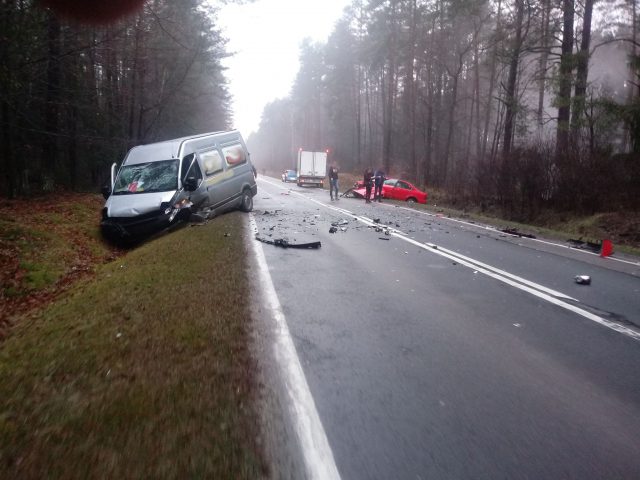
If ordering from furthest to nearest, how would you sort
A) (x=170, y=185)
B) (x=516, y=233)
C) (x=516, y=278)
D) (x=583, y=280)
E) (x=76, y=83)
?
1. (x=76, y=83)
2. (x=516, y=233)
3. (x=170, y=185)
4. (x=516, y=278)
5. (x=583, y=280)

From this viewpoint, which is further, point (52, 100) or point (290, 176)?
point (290, 176)

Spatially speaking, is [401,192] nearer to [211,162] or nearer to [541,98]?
[211,162]

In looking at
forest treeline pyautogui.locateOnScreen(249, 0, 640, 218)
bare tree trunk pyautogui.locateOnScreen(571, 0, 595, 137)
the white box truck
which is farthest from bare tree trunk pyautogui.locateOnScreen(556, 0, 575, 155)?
the white box truck

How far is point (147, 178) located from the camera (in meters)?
11.6

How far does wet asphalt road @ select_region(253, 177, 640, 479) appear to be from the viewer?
8.96 feet

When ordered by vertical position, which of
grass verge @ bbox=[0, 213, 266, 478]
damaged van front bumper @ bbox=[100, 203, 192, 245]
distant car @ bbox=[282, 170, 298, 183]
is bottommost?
grass verge @ bbox=[0, 213, 266, 478]

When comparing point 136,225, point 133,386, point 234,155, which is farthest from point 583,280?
point 234,155

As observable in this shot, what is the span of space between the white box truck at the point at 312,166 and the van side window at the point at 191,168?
25616mm

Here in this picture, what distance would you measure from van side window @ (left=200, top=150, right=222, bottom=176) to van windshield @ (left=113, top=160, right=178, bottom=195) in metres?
1.17

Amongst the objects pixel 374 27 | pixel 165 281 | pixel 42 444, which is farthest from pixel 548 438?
pixel 374 27

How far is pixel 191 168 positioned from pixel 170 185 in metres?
0.96

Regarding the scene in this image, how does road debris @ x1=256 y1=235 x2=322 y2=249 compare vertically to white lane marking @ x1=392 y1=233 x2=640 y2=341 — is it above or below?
above

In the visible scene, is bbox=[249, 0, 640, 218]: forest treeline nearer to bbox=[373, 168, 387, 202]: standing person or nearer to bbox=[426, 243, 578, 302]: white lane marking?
bbox=[373, 168, 387, 202]: standing person

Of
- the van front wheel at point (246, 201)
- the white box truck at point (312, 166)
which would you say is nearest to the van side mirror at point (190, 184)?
the van front wheel at point (246, 201)
